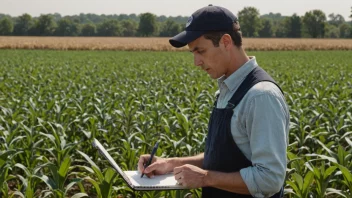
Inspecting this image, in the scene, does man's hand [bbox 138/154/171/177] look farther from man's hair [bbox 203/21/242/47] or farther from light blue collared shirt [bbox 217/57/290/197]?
man's hair [bbox 203/21/242/47]

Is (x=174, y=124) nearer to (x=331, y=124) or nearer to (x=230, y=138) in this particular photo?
(x=331, y=124)

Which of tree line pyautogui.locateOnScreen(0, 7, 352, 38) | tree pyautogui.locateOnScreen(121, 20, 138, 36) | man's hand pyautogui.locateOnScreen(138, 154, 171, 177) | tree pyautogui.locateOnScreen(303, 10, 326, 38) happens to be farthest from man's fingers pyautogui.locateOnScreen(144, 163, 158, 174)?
tree pyautogui.locateOnScreen(121, 20, 138, 36)

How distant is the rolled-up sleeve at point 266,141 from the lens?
2.08 m

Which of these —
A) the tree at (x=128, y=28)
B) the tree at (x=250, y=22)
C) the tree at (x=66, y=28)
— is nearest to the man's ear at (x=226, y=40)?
the tree at (x=250, y=22)

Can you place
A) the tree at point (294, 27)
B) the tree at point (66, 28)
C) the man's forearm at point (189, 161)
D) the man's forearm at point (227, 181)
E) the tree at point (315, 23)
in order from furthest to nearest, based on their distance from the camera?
the tree at point (294, 27) < the tree at point (66, 28) < the tree at point (315, 23) < the man's forearm at point (189, 161) < the man's forearm at point (227, 181)

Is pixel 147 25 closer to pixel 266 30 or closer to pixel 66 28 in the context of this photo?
pixel 66 28

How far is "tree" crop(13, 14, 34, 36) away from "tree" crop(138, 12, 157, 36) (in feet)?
78.7

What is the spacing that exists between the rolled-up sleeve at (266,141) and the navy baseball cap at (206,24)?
0.36 m

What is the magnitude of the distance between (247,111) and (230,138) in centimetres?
17

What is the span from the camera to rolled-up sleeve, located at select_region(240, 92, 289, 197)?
2084 millimetres

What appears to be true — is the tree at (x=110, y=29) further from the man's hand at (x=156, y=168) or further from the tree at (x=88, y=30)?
the man's hand at (x=156, y=168)

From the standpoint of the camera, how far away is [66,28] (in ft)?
377

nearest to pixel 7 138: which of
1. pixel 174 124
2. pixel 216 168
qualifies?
pixel 174 124

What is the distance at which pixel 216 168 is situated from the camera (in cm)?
235
